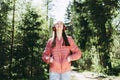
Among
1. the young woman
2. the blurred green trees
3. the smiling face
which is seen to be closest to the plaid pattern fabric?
the young woman

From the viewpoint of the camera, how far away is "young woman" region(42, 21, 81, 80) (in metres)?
4.72

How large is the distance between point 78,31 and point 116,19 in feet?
29.2

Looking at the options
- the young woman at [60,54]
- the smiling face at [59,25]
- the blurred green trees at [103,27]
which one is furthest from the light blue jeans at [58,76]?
the blurred green trees at [103,27]

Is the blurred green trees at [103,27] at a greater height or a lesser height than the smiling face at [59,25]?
greater

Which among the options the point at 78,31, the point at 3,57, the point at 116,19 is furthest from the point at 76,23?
the point at 3,57

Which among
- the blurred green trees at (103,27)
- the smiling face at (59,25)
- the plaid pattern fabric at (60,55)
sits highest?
the blurred green trees at (103,27)

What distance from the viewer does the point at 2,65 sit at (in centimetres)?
3478

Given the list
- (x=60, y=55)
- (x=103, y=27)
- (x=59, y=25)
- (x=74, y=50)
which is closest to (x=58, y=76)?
(x=60, y=55)

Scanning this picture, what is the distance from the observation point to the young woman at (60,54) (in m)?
4.72

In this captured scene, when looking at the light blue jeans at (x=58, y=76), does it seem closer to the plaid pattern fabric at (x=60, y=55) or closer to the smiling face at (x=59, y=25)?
the plaid pattern fabric at (x=60, y=55)

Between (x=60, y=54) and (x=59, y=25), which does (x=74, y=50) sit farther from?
(x=59, y=25)

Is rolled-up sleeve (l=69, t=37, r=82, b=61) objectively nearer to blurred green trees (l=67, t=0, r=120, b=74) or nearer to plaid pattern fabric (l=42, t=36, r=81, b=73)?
plaid pattern fabric (l=42, t=36, r=81, b=73)

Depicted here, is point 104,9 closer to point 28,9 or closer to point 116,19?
point 116,19

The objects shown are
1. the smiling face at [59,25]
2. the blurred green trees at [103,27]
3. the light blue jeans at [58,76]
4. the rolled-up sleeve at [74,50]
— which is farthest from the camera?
the blurred green trees at [103,27]
